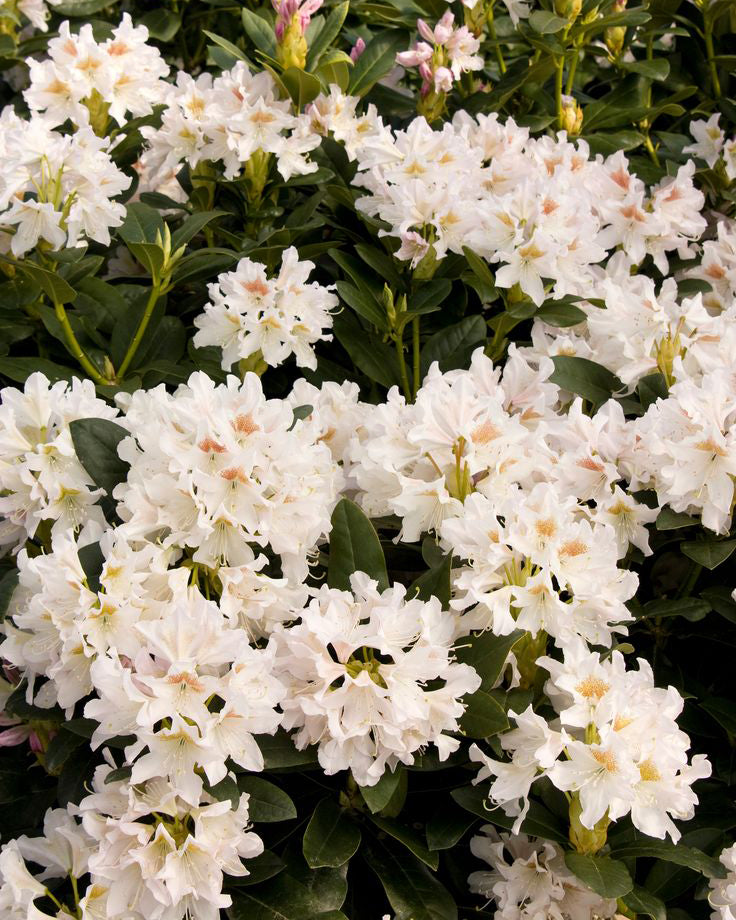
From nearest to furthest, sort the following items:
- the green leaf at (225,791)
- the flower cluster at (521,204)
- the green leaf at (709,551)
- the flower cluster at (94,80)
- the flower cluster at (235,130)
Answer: the green leaf at (225,791) → the green leaf at (709,551) → the flower cluster at (521,204) → the flower cluster at (235,130) → the flower cluster at (94,80)

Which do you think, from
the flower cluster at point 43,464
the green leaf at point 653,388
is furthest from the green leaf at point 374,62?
the flower cluster at point 43,464

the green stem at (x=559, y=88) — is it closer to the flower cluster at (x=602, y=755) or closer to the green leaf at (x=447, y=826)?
the flower cluster at (x=602, y=755)

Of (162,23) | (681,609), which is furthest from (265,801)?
(162,23)

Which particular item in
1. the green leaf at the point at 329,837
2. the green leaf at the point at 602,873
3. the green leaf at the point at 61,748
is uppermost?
the green leaf at the point at 602,873

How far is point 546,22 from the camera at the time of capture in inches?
90.8

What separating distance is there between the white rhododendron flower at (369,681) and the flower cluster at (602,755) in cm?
9

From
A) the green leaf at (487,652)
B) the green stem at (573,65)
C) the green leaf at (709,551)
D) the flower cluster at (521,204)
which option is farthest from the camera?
the green stem at (573,65)

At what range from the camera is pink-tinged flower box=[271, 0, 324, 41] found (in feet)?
7.14

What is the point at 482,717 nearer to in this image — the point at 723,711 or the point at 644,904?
the point at 644,904

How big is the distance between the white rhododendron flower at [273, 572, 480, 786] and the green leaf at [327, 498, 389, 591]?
90 mm

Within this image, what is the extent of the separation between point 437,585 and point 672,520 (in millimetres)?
367

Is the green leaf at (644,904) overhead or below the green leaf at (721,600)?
below

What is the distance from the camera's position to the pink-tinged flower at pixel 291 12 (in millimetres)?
2178

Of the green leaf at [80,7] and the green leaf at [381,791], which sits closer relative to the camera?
the green leaf at [381,791]
